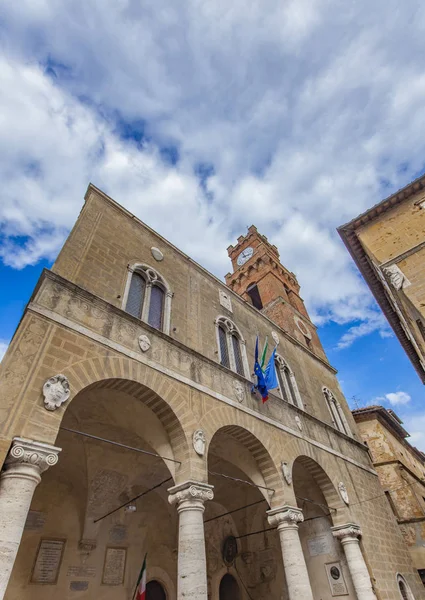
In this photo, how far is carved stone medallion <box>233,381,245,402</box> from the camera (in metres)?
8.20

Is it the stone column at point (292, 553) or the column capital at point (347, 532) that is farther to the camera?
the column capital at point (347, 532)

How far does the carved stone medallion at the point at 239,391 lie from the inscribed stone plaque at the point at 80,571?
4739 millimetres

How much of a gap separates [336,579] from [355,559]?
3.65 ft

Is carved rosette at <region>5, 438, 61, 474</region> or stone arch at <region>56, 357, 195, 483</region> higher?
stone arch at <region>56, 357, 195, 483</region>

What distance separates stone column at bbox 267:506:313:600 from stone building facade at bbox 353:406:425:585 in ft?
29.2

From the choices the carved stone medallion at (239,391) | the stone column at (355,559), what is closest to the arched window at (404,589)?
the stone column at (355,559)

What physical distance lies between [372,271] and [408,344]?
4861 millimetres

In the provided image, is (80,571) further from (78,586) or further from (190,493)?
(190,493)

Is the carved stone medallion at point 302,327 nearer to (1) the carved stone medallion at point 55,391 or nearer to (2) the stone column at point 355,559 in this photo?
(2) the stone column at point 355,559

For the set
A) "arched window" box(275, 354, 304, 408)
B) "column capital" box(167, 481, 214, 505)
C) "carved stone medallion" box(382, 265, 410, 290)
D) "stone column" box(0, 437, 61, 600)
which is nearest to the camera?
"stone column" box(0, 437, 61, 600)

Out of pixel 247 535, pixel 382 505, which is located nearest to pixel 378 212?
pixel 382 505

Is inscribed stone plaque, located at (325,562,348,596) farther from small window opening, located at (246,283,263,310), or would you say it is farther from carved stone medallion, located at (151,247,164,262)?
small window opening, located at (246,283,263,310)

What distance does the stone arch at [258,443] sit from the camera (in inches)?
299

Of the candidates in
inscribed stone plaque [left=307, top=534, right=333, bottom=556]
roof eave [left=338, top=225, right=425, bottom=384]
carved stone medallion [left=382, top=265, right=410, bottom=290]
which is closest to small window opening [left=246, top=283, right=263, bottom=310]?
roof eave [left=338, top=225, right=425, bottom=384]
